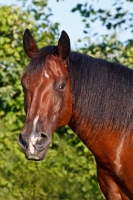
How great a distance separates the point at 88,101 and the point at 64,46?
45 cm

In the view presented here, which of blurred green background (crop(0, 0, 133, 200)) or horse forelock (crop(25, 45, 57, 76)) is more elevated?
horse forelock (crop(25, 45, 57, 76))

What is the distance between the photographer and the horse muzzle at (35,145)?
441 centimetres

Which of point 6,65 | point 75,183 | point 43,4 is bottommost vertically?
point 75,183

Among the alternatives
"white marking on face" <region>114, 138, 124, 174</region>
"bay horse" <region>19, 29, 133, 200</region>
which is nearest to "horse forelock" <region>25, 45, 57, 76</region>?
"bay horse" <region>19, 29, 133, 200</region>

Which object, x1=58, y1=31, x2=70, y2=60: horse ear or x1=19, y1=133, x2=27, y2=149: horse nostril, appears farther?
x1=58, y1=31, x2=70, y2=60: horse ear

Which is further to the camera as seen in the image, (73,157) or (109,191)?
(73,157)

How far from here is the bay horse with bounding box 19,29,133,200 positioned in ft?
15.1

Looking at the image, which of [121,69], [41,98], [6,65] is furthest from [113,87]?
[6,65]

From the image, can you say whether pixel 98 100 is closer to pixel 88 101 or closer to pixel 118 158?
pixel 88 101

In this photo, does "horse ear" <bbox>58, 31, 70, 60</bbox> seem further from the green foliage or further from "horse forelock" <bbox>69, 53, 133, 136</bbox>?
the green foliage

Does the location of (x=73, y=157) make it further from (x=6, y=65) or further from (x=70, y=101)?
(x=70, y=101)

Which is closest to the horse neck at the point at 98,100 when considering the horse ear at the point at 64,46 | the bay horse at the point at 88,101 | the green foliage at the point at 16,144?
the bay horse at the point at 88,101

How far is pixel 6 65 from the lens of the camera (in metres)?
7.73

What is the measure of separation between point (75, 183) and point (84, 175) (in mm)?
399
